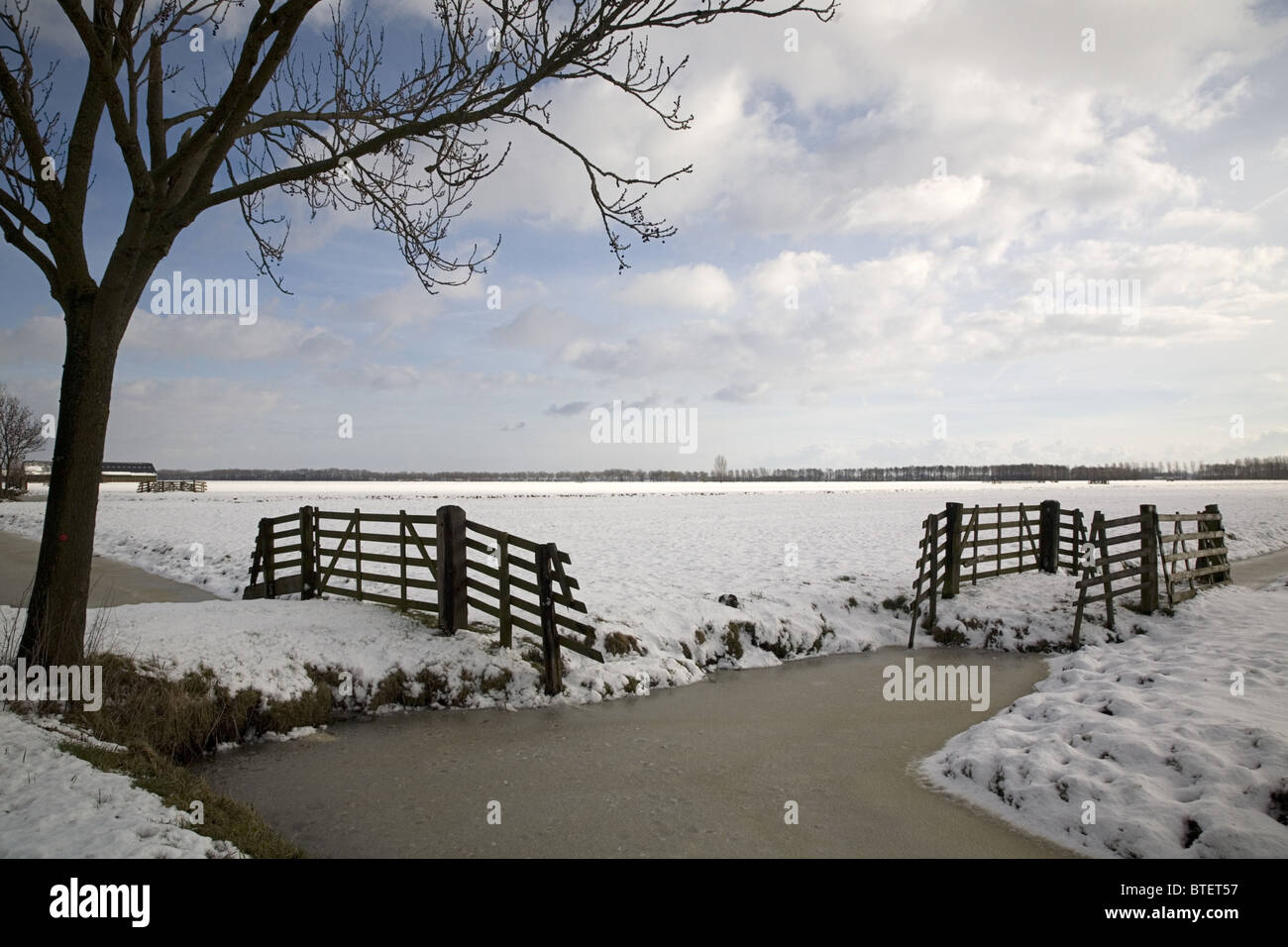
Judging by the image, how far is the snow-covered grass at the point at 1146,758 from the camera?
4.70 meters

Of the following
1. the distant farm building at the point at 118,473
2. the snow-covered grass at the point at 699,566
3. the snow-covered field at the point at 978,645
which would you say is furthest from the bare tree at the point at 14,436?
the snow-covered field at the point at 978,645

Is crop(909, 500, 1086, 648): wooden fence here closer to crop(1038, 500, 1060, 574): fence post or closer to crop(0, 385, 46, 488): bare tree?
crop(1038, 500, 1060, 574): fence post

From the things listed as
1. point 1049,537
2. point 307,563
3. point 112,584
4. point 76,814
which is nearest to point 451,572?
point 307,563

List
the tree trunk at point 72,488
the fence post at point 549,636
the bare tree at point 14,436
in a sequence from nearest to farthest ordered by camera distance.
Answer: the tree trunk at point 72,488, the fence post at point 549,636, the bare tree at point 14,436

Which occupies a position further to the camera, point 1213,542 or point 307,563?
point 1213,542

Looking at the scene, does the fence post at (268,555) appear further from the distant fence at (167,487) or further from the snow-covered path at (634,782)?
the distant fence at (167,487)

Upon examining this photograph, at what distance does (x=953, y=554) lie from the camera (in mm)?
13391

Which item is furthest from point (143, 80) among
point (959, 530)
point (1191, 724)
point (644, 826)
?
point (959, 530)

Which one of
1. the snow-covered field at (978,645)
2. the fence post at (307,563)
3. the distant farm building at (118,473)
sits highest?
the distant farm building at (118,473)

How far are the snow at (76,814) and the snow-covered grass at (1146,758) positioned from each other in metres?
5.61

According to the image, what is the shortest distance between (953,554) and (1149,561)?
10.6ft

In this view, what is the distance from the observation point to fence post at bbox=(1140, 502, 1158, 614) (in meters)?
12.5

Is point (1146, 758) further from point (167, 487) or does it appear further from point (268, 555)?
point (167, 487)
